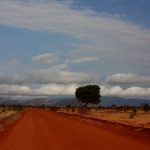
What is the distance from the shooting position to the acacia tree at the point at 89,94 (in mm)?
118562

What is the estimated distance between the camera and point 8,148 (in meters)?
19.2

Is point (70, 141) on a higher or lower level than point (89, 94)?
lower

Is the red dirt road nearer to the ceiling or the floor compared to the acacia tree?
nearer to the floor

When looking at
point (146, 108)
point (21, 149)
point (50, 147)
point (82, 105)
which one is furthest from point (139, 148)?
point (82, 105)

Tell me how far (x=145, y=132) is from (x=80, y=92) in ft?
308

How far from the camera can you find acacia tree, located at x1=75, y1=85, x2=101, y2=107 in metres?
119

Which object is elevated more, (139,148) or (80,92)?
(80,92)

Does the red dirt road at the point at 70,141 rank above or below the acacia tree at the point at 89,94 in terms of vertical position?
below

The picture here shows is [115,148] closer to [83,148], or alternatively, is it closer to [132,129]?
[83,148]

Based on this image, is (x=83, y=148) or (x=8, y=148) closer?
(x=83, y=148)

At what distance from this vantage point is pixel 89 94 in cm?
11862

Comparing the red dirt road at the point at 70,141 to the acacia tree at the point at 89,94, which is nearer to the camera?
the red dirt road at the point at 70,141

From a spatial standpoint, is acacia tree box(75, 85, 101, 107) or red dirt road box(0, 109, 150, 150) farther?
acacia tree box(75, 85, 101, 107)

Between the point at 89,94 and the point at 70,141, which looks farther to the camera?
the point at 89,94
